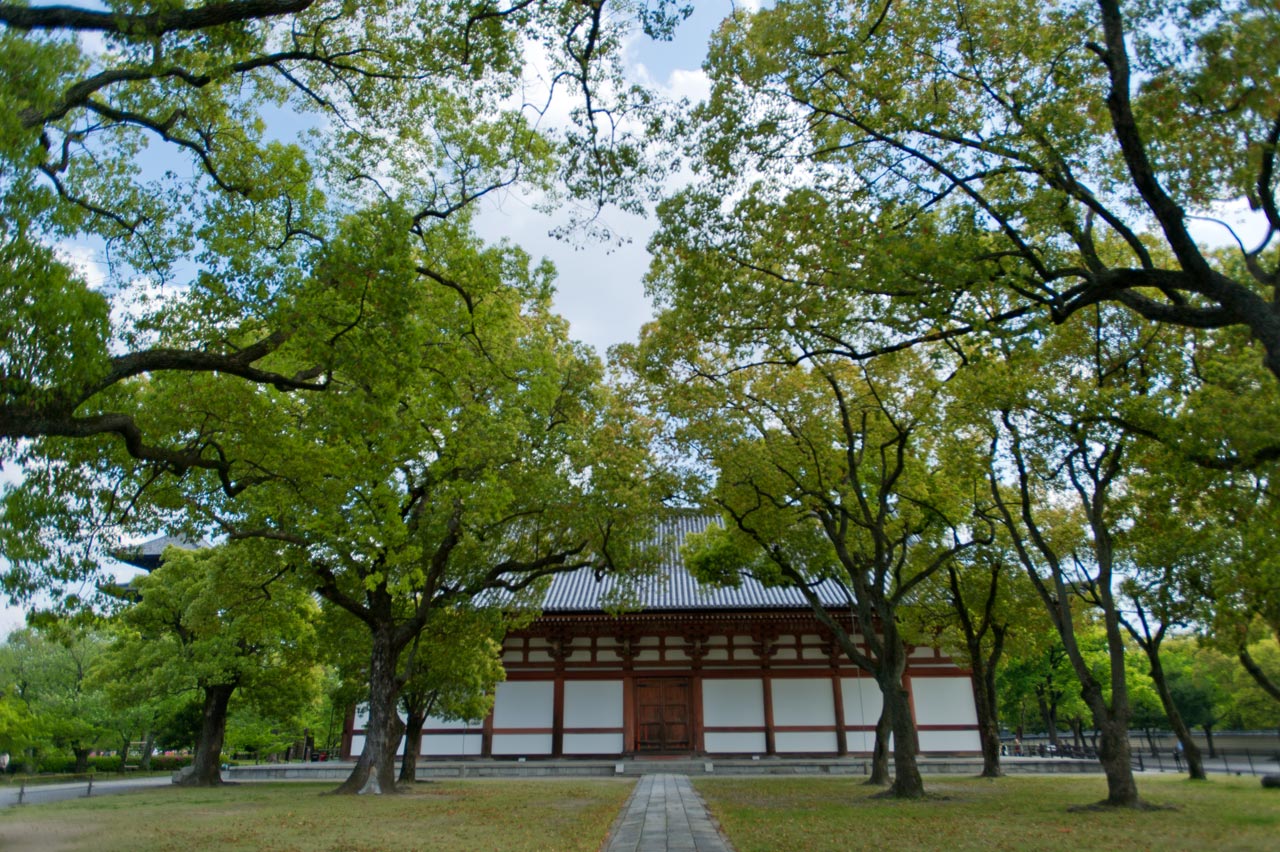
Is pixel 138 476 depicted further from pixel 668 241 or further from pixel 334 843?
pixel 668 241

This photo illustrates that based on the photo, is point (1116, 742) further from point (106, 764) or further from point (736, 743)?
point (106, 764)

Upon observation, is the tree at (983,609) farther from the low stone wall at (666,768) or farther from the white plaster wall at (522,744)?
the white plaster wall at (522,744)

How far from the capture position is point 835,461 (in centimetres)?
1394

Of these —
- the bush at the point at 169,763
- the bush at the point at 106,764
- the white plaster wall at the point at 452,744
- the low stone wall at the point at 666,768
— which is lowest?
the bush at the point at 169,763

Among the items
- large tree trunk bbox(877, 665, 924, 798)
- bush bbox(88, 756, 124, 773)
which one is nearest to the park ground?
large tree trunk bbox(877, 665, 924, 798)

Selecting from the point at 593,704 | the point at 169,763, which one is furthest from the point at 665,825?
the point at 169,763

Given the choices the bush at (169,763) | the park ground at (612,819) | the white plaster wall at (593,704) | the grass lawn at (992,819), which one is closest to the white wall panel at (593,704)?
the white plaster wall at (593,704)

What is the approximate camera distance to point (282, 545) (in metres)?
13.1

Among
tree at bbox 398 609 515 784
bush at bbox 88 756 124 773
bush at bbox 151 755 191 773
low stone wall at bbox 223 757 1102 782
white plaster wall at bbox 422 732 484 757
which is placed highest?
tree at bbox 398 609 515 784

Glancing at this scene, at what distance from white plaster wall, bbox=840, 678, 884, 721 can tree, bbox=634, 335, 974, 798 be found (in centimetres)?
706

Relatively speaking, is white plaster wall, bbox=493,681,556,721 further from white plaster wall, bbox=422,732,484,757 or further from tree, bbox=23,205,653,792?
tree, bbox=23,205,653,792

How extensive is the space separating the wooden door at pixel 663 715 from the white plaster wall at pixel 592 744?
0.66 meters

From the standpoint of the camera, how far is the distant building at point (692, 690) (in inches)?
835

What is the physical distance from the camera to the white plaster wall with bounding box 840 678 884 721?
21.4m
